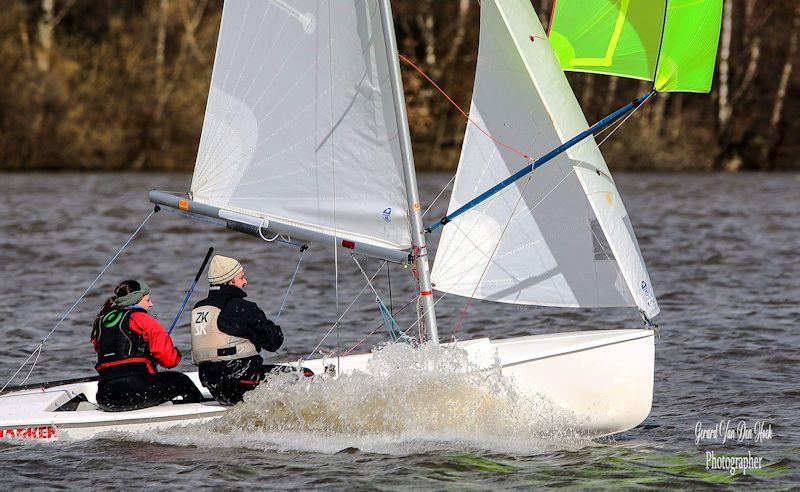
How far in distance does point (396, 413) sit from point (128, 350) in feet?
5.38

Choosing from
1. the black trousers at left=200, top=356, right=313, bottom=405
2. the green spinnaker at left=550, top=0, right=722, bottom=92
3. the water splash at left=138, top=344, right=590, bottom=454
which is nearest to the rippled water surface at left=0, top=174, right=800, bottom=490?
the water splash at left=138, top=344, right=590, bottom=454

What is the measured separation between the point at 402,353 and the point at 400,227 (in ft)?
2.68

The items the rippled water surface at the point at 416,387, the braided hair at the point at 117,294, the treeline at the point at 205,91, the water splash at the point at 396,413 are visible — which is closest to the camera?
the rippled water surface at the point at 416,387

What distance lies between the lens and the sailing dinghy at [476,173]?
768 centimetres

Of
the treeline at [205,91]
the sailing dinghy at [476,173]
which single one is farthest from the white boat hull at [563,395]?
the treeline at [205,91]

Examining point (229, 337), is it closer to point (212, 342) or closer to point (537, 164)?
point (212, 342)

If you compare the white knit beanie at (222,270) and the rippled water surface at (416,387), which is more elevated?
the white knit beanie at (222,270)

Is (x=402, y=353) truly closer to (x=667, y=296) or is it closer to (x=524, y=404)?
(x=524, y=404)

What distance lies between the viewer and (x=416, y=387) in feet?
24.7
